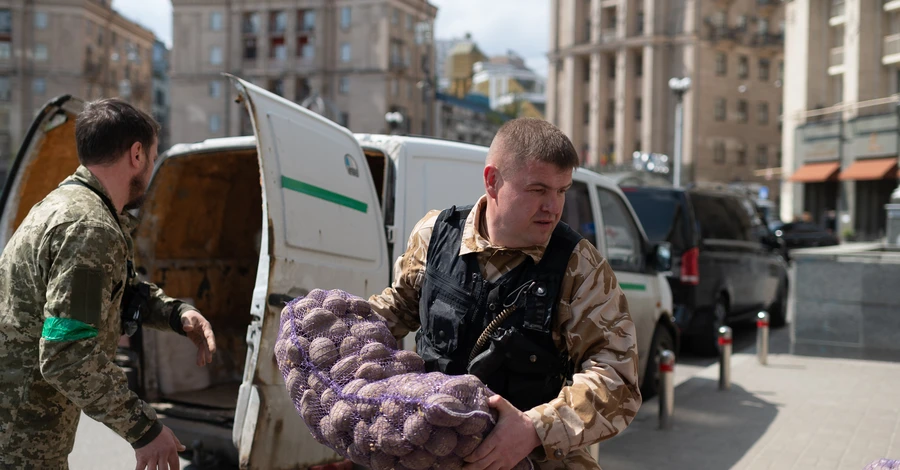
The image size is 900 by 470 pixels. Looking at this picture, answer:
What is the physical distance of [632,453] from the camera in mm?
6211

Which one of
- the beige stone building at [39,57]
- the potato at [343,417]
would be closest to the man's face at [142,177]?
the potato at [343,417]

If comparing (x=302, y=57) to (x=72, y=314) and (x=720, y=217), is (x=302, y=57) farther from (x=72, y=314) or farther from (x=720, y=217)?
(x=72, y=314)

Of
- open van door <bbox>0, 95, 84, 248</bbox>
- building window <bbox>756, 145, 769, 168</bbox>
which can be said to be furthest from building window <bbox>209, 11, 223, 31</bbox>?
open van door <bbox>0, 95, 84, 248</bbox>

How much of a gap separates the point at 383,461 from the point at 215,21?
7752cm

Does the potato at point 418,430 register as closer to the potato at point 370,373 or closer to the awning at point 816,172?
the potato at point 370,373

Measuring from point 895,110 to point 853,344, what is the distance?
31398mm

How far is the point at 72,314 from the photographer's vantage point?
250cm

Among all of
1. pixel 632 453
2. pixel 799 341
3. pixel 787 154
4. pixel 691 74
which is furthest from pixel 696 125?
pixel 632 453

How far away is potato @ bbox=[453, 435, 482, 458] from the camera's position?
Result: 83.0 inches

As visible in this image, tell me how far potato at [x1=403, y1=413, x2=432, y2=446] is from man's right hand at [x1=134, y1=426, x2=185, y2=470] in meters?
0.98

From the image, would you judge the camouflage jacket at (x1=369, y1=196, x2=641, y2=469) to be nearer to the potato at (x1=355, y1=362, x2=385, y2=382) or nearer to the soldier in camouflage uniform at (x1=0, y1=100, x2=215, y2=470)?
the potato at (x1=355, y1=362, x2=385, y2=382)

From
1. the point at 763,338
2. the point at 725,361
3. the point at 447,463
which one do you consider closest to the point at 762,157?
the point at 763,338

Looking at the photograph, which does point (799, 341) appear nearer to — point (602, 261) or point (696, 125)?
point (602, 261)

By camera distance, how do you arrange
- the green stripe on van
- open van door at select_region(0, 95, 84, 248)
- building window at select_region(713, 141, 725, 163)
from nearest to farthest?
1. the green stripe on van
2. open van door at select_region(0, 95, 84, 248)
3. building window at select_region(713, 141, 725, 163)
